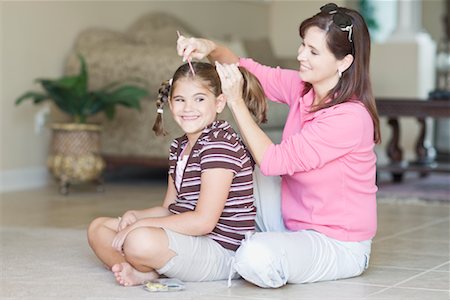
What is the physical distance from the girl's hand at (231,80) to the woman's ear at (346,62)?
1.10 feet

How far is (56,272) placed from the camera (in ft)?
10.1

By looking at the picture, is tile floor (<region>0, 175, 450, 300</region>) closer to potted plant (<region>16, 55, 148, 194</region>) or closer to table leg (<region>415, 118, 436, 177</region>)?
potted plant (<region>16, 55, 148, 194</region>)

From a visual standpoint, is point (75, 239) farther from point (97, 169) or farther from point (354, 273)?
point (97, 169)

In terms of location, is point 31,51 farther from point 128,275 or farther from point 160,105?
→ point 128,275

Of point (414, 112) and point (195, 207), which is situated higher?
point (195, 207)

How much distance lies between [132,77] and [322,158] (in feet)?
9.88

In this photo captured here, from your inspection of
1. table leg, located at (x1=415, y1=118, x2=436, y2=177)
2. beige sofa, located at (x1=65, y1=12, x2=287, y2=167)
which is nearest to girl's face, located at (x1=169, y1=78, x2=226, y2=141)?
beige sofa, located at (x1=65, y1=12, x2=287, y2=167)

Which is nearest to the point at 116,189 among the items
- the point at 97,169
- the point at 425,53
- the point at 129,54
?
the point at 97,169

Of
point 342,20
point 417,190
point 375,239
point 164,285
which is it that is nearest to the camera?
point 164,285

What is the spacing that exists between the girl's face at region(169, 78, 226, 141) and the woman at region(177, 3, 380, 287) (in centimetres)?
9

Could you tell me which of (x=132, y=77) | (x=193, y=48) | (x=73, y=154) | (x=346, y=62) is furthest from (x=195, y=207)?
(x=132, y=77)

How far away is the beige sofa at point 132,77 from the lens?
225 inches

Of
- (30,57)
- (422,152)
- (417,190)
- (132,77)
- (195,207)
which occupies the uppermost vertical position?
(30,57)

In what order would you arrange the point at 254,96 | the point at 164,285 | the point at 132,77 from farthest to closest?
the point at 132,77
the point at 254,96
the point at 164,285
